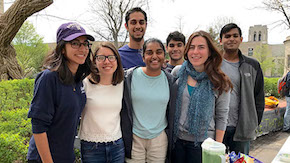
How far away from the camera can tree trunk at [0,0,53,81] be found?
6918 millimetres

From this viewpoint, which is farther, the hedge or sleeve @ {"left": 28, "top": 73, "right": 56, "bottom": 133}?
the hedge

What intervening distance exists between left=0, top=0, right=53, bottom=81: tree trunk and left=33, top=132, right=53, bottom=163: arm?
663 cm

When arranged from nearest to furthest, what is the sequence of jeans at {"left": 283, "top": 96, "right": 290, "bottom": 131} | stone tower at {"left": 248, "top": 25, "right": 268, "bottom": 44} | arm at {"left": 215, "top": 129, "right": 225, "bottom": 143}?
arm at {"left": 215, "top": 129, "right": 225, "bottom": 143}, jeans at {"left": 283, "top": 96, "right": 290, "bottom": 131}, stone tower at {"left": 248, "top": 25, "right": 268, "bottom": 44}

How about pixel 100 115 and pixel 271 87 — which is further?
pixel 271 87

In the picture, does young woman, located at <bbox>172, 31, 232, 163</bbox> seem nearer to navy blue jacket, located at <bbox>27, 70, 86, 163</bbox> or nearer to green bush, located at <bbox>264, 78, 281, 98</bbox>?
navy blue jacket, located at <bbox>27, 70, 86, 163</bbox>

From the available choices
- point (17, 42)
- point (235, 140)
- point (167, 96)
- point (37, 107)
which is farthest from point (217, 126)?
point (17, 42)

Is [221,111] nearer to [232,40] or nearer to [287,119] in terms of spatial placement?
[232,40]

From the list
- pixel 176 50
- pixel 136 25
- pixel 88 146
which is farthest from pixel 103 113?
pixel 176 50

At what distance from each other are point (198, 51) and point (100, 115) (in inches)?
49.9

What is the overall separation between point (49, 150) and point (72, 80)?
0.63 m

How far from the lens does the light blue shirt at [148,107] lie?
2.21 m

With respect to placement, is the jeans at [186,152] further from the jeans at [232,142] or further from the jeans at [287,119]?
the jeans at [287,119]

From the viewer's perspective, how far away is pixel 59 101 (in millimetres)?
1699

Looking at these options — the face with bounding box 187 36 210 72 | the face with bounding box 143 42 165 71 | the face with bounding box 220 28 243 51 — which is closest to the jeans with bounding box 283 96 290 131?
the face with bounding box 220 28 243 51
